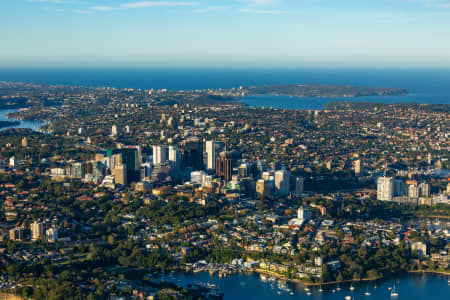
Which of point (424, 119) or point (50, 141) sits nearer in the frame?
point (50, 141)

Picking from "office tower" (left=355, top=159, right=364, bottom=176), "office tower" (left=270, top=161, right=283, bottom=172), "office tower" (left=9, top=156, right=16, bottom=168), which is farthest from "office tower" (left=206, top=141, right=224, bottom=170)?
"office tower" (left=9, top=156, right=16, bottom=168)

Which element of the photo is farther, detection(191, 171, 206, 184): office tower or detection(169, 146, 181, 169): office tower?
detection(169, 146, 181, 169): office tower

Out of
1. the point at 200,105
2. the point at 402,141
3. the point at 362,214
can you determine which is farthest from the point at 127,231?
the point at 200,105

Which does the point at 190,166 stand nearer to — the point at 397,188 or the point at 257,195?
the point at 257,195

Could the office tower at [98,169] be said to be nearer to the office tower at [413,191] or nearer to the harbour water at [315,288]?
the harbour water at [315,288]

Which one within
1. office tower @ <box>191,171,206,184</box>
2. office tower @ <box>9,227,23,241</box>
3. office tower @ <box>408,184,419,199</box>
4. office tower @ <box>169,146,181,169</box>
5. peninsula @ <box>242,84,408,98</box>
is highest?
peninsula @ <box>242,84,408,98</box>

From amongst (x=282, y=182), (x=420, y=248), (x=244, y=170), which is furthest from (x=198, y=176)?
(x=420, y=248)

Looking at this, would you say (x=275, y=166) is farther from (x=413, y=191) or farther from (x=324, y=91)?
(x=324, y=91)

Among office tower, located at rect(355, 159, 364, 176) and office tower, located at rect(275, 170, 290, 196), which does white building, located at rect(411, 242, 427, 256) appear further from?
office tower, located at rect(355, 159, 364, 176)
